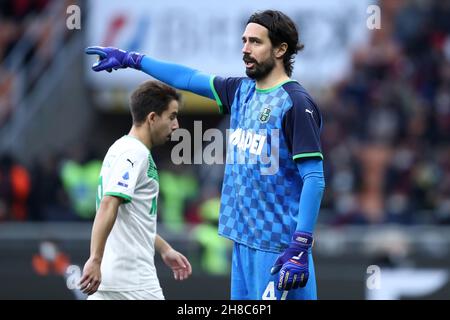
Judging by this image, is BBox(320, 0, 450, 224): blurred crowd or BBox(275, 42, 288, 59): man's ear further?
BBox(320, 0, 450, 224): blurred crowd

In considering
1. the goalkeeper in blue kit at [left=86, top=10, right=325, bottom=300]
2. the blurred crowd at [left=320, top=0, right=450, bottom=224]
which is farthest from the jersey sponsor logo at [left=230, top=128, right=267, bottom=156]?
the blurred crowd at [left=320, top=0, right=450, bottom=224]

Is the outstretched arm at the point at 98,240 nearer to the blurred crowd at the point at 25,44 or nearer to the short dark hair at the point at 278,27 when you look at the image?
the short dark hair at the point at 278,27

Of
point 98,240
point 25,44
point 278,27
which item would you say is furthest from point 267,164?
point 25,44

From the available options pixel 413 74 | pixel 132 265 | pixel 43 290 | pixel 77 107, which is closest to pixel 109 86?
pixel 77 107

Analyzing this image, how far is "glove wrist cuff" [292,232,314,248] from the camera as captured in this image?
5629mm

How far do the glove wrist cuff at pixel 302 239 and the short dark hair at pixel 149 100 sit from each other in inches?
49.7

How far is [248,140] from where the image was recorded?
5.98 metres

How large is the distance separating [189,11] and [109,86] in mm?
1948

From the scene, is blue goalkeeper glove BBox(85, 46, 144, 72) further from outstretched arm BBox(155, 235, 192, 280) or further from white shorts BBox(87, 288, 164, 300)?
white shorts BBox(87, 288, 164, 300)

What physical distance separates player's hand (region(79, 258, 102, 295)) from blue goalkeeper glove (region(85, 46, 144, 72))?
1.20 meters

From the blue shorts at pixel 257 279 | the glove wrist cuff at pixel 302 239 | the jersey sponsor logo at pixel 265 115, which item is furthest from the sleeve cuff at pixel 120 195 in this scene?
the glove wrist cuff at pixel 302 239

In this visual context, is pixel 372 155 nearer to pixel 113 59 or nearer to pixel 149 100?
pixel 149 100

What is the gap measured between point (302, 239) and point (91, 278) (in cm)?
118
